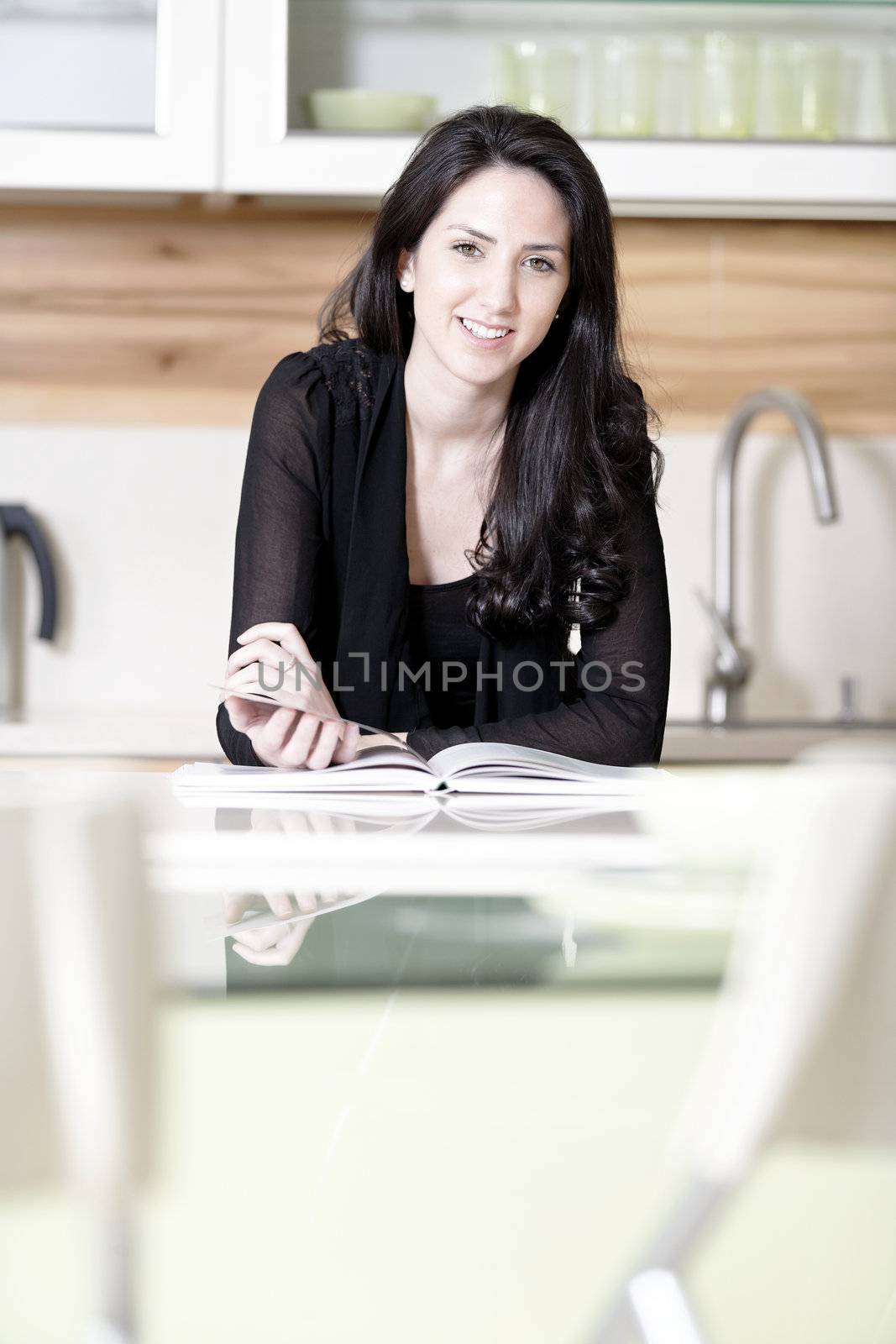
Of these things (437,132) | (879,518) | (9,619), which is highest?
(437,132)

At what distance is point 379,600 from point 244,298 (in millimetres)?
962

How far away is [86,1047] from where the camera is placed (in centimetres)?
31

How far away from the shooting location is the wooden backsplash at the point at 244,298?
6.93ft

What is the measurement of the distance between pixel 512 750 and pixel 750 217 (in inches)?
55.5

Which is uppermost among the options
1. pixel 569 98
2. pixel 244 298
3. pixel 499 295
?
pixel 569 98

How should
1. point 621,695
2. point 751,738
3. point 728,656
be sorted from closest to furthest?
1. point 621,695
2. point 751,738
3. point 728,656

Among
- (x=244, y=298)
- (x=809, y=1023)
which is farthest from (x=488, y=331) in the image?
(x=809, y=1023)

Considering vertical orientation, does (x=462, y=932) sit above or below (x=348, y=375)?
below

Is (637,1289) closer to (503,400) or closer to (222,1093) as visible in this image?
(222,1093)

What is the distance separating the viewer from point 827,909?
0.40m

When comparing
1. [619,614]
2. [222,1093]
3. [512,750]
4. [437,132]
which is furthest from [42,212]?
[222,1093]

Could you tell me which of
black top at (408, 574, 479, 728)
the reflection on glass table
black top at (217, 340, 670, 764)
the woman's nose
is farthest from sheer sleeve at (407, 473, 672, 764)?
the reflection on glass table

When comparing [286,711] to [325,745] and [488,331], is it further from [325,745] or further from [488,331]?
[488,331]

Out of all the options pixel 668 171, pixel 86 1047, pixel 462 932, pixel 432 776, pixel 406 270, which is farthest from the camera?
pixel 668 171
